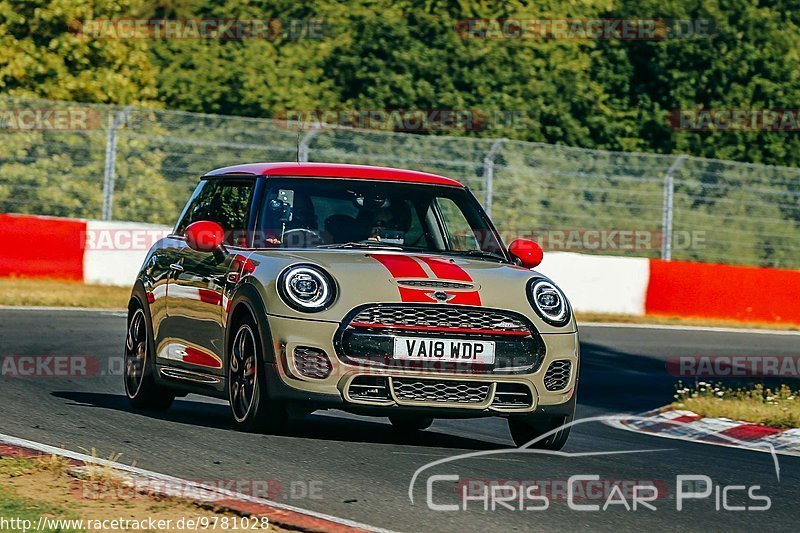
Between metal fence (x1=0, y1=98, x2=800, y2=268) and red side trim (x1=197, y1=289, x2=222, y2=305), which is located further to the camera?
metal fence (x1=0, y1=98, x2=800, y2=268)

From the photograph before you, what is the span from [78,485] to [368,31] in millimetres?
26642

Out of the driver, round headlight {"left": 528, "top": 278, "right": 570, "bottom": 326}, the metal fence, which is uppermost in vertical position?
the metal fence

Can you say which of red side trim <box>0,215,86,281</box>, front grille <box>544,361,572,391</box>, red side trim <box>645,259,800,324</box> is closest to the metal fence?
red side trim <box>645,259,800,324</box>

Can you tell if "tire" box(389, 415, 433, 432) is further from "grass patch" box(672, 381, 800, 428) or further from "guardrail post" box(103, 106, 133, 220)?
"guardrail post" box(103, 106, 133, 220)

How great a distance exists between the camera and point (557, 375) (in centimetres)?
856

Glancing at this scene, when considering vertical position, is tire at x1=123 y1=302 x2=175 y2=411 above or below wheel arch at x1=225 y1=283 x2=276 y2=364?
below

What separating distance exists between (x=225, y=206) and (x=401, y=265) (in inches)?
67.3

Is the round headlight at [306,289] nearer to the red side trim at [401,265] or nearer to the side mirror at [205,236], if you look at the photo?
the red side trim at [401,265]

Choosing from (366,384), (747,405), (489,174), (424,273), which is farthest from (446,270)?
(489,174)

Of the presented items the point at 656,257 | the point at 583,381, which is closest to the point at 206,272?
the point at 583,381

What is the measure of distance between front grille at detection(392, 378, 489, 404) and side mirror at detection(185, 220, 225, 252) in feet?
5.01

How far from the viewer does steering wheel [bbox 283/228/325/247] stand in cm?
901

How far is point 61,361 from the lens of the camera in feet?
42.6

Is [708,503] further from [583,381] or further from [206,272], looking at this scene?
[583,381]
